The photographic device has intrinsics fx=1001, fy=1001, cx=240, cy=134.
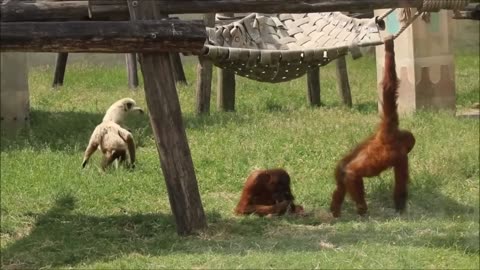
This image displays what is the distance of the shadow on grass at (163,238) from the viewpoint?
4816 millimetres

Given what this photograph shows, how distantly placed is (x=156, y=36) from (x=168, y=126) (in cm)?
47

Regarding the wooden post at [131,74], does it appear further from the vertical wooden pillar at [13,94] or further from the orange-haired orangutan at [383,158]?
the orange-haired orangutan at [383,158]

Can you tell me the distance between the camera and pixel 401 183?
205 inches

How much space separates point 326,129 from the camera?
7.73 metres

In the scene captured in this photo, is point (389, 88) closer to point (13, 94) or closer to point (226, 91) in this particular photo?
point (226, 91)

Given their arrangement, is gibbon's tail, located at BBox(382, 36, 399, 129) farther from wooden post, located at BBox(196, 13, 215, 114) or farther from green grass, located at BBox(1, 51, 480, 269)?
wooden post, located at BBox(196, 13, 215, 114)

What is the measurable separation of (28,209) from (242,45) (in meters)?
2.09

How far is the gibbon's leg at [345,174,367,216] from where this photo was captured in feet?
17.4

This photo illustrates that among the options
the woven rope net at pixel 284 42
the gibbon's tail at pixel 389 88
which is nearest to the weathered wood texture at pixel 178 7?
the gibbon's tail at pixel 389 88

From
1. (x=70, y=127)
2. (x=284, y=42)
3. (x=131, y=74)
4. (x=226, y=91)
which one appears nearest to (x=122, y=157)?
(x=284, y=42)

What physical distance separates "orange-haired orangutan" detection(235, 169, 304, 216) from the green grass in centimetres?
12

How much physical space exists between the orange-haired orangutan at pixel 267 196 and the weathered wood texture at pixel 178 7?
1009 millimetres

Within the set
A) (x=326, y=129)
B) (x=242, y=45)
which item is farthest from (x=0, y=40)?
(x=326, y=129)

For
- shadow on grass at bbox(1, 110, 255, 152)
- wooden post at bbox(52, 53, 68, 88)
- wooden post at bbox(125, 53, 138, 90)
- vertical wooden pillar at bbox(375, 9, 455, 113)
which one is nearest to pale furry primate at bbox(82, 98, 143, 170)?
shadow on grass at bbox(1, 110, 255, 152)
